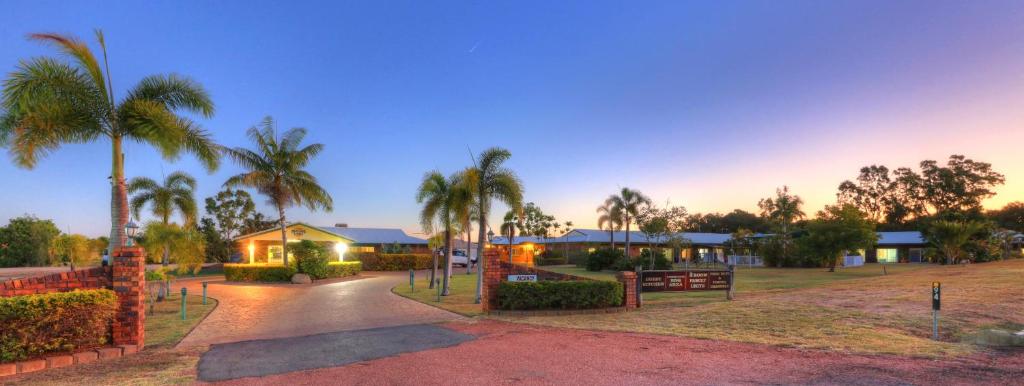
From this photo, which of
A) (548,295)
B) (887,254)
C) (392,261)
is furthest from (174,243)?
(887,254)

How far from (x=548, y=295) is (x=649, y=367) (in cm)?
617

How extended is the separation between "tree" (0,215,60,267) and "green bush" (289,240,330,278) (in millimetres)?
39059

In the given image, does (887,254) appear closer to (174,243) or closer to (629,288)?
(629,288)

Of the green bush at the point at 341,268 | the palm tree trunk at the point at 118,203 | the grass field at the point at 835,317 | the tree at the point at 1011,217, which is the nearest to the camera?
the grass field at the point at 835,317

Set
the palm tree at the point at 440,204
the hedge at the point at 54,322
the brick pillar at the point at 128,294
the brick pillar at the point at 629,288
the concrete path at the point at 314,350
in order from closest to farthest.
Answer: the hedge at the point at 54,322, the concrete path at the point at 314,350, the brick pillar at the point at 128,294, the brick pillar at the point at 629,288, the palm tree at the point at 440,204

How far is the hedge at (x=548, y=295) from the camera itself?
45.1 feet

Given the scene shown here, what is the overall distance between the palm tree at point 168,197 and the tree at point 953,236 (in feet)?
158

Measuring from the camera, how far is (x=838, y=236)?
33.6m

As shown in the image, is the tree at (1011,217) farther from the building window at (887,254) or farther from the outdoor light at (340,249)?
the outdoor light at (340,249)

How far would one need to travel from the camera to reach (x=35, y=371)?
24.6 ft

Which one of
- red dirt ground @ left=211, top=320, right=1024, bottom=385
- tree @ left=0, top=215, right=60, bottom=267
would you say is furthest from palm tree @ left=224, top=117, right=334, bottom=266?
tree @ left=0, top=215, right=60, bottom=267

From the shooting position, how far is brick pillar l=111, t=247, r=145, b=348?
910cm

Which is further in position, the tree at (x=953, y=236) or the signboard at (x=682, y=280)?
the tree at (x=953, y=236)

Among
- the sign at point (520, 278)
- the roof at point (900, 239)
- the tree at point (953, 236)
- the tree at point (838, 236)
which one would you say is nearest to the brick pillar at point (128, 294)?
the sign at point (520, 278)
